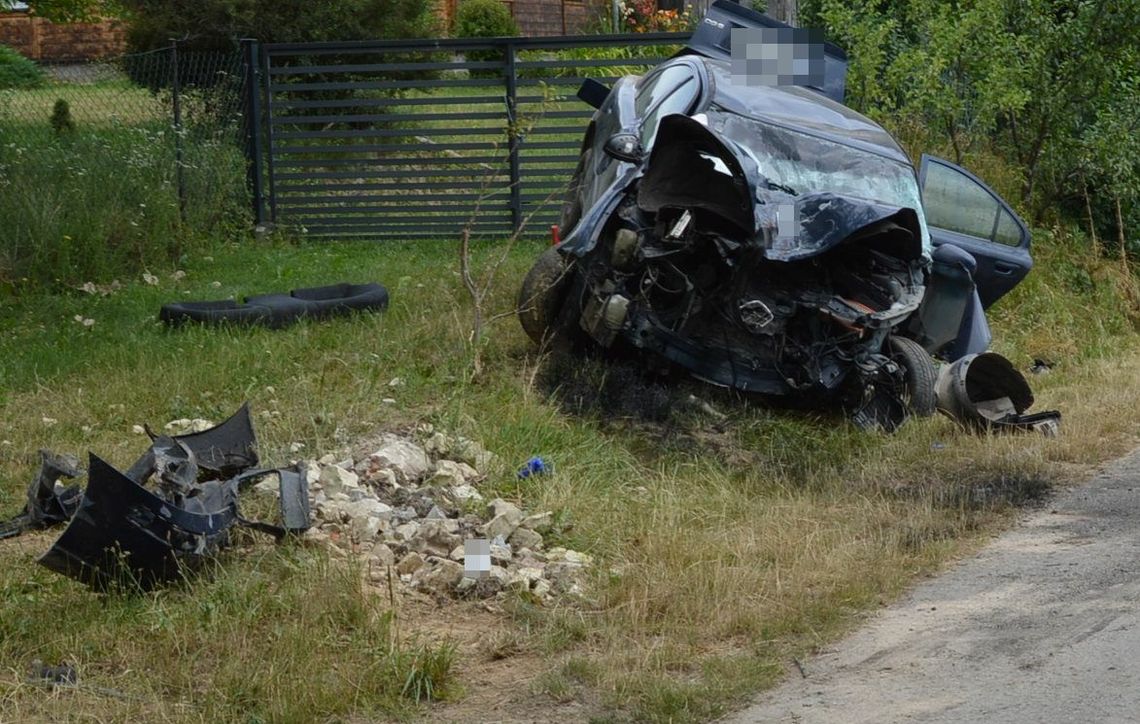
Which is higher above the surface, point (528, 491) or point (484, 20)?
point (484, 20)

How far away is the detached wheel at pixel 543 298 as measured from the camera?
942 cm

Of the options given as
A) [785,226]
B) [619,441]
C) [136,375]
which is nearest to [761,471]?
[619,441]

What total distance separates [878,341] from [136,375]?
4.42 meters

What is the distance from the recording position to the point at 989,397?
9047 mm

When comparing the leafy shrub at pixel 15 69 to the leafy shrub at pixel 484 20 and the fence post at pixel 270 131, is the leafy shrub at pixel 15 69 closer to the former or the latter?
the fence post at pixel 270 131

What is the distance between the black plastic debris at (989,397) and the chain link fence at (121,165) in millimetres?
7076

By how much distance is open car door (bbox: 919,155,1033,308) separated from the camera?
10312 millimetres

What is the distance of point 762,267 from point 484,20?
18.5m

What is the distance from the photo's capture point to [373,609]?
18.5 feet

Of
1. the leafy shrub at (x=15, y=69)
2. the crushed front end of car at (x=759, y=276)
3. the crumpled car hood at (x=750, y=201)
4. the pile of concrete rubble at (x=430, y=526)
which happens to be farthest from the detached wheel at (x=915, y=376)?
the leafy shrub at (x=15, y=69)

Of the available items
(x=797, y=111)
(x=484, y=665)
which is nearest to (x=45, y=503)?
(x=484, y=665)

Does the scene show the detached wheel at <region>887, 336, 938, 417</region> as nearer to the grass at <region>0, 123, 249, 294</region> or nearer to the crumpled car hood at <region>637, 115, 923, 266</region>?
the crumpled car hood at <region>637, 115, 923, 266</region>

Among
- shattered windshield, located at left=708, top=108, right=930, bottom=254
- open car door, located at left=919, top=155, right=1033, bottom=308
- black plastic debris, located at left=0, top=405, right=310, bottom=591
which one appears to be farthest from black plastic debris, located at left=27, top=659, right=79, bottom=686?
open car door, located at left=919, top=155, right=1033, bottom=308

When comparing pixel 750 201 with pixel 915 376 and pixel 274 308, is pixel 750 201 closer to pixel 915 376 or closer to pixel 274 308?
pixel 915 376
